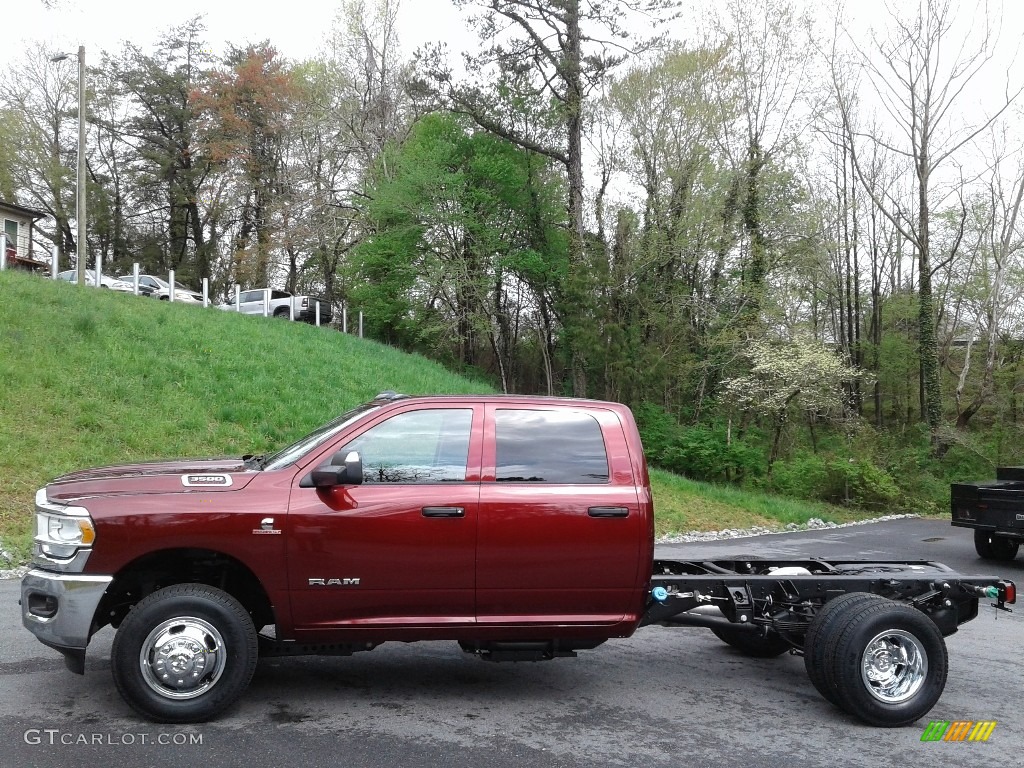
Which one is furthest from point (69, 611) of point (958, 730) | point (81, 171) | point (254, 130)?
point (254, 130)

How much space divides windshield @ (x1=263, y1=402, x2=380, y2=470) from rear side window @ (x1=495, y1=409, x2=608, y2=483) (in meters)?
0.88

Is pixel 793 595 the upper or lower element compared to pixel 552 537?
lower

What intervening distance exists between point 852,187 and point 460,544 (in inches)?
1415

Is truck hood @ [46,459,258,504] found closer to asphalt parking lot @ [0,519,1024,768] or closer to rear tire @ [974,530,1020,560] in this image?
asphalt parking lot @ [0,519,1024,768]

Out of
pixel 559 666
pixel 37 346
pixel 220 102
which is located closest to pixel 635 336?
pixel 37 346

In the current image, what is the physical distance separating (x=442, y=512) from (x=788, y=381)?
23.5m

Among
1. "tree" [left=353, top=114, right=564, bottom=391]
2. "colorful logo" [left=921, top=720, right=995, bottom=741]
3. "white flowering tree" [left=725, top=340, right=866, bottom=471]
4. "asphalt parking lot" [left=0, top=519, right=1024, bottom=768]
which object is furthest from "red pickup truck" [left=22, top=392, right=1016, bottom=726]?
"tree" [left=353, top=114, right=564, bottom=391]

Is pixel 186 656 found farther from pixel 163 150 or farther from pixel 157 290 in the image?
pixel 163 150

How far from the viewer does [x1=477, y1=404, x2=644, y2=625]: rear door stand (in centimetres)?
506

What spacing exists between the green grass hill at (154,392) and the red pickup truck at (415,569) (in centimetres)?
670

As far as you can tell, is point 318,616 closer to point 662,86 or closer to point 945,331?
point 662,86

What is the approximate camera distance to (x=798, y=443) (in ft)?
95.3

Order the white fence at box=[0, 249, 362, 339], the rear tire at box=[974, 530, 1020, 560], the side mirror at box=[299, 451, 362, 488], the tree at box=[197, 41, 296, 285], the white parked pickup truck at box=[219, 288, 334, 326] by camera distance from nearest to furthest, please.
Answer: the side mirror at box=[299, 451, 362, 488] < the rear tire at box=[974, 530, 1020, 560] < the white fence at box=[0, 249, 362, 339] < the white parked pickup truck at box=[219, 288, 334, 326] < the tree at box=[197, 41, 296, 285]

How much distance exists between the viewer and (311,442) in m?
5.34
